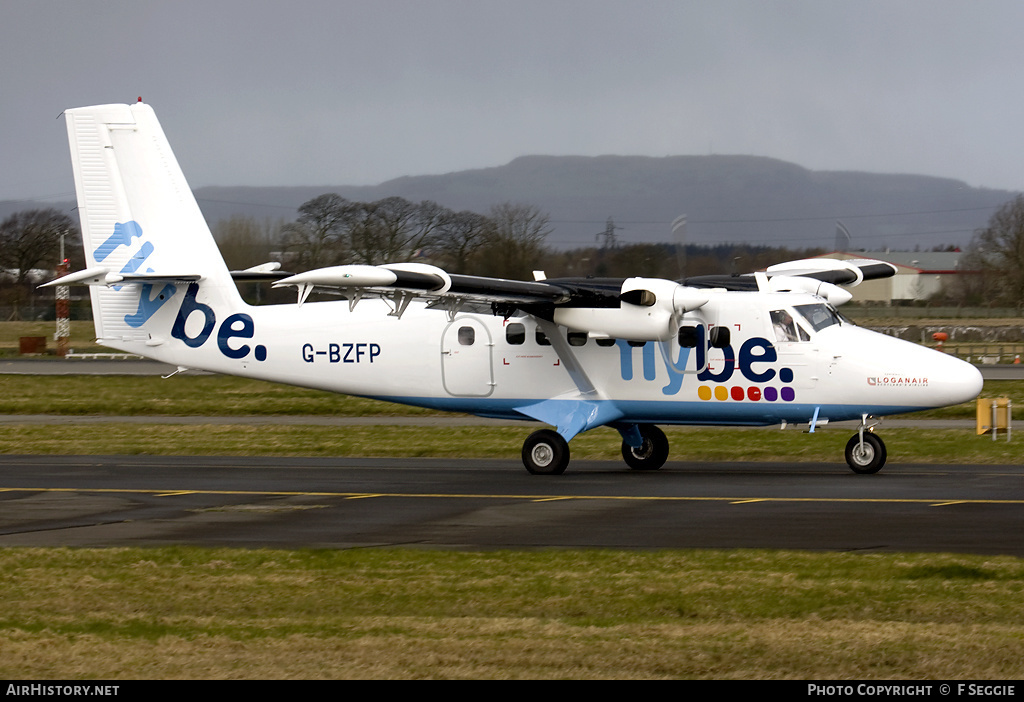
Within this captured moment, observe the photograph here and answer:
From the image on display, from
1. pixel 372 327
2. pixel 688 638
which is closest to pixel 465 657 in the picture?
pixel 688 638

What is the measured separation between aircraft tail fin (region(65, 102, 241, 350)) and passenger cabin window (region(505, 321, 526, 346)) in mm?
4977

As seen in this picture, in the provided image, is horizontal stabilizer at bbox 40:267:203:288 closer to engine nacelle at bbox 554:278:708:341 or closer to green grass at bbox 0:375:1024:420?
engine nacelle at bbox 554:278:708:341

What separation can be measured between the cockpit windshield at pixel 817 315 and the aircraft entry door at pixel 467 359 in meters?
5.05

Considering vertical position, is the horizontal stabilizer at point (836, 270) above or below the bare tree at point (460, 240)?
below

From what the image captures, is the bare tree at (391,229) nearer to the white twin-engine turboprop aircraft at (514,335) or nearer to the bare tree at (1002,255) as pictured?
the white twin-engine turboprop aircraft at (514,335)

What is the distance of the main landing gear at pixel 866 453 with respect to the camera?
679 inches

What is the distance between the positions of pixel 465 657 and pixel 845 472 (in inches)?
470

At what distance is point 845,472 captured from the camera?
17844 millimetres

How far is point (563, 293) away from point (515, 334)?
1.84 meters

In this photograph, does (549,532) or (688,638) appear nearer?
(688,638)

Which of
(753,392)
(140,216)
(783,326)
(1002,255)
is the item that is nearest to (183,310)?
(140,216)

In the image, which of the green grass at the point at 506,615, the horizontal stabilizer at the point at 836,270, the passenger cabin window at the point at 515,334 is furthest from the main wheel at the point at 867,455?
the green grass at the point at 506,615

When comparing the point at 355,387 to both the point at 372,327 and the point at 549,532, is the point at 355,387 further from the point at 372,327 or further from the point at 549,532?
the point at 549,532

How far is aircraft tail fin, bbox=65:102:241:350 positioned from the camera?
65.7ft
